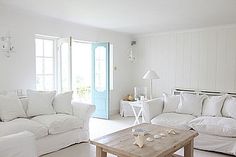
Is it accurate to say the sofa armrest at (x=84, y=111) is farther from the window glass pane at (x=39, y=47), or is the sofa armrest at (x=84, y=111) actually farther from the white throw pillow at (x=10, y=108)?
the window glass pane at (x=39, y=47)

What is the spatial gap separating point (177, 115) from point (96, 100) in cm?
242

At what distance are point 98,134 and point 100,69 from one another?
6.54ft

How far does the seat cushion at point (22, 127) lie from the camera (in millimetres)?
3071

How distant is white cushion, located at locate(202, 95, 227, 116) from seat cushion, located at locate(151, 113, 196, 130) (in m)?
0.31

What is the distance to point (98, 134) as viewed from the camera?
15.1 feet

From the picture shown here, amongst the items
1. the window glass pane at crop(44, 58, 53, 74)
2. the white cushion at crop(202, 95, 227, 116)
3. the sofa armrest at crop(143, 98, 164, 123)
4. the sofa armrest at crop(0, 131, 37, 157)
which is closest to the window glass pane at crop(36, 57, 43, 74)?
the window glass pane at crop(44, 58, 53, 74)

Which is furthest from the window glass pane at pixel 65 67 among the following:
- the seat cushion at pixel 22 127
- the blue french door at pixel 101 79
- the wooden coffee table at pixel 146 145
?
the wooden coffee table at pixel 146 145

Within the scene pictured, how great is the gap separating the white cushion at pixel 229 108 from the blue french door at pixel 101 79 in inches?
109

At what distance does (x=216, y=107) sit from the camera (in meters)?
4.16

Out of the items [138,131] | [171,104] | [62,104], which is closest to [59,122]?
[62,104]

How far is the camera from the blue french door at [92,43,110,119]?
19.1ft

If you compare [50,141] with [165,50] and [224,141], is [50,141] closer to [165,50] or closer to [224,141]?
[224,141]

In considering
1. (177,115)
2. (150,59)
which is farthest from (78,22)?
(177,115)

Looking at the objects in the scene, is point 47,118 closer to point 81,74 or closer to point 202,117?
point 202,117
